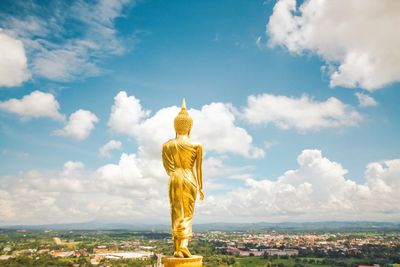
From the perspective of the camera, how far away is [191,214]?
8664 mm

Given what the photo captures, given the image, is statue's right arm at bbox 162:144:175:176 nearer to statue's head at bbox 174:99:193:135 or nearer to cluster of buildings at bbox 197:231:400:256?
statue's head at bbox 174:99:193:135

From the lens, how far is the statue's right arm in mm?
8812

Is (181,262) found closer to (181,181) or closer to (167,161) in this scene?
(181,181)

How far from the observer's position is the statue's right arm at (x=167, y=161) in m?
8.81

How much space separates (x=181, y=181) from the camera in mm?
8609

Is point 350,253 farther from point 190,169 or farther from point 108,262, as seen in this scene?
point 190,169

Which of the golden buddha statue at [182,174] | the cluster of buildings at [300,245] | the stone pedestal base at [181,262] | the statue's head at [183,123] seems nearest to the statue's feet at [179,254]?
the golden buddha statue at [182,174]

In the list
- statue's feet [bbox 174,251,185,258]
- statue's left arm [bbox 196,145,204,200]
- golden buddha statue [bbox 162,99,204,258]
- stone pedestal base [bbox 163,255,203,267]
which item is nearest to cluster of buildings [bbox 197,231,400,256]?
statue's left arm [bbox 196,145,204,200]

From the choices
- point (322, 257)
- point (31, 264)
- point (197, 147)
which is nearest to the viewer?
point (197, 147)

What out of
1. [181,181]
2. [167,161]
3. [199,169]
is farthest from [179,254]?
[167,161]

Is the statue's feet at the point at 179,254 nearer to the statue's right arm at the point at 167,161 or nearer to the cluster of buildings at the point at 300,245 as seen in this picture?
the statue's right arm at the point at 167,161

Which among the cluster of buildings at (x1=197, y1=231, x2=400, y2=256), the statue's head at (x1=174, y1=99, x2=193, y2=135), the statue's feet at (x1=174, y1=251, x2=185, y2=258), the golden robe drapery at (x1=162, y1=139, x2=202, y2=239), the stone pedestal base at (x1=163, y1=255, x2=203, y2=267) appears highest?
the statue's head at (x1=174, y1=99, x2=193, y2=135)

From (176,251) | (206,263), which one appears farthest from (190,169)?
(206,263)

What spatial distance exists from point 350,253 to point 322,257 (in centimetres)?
576
